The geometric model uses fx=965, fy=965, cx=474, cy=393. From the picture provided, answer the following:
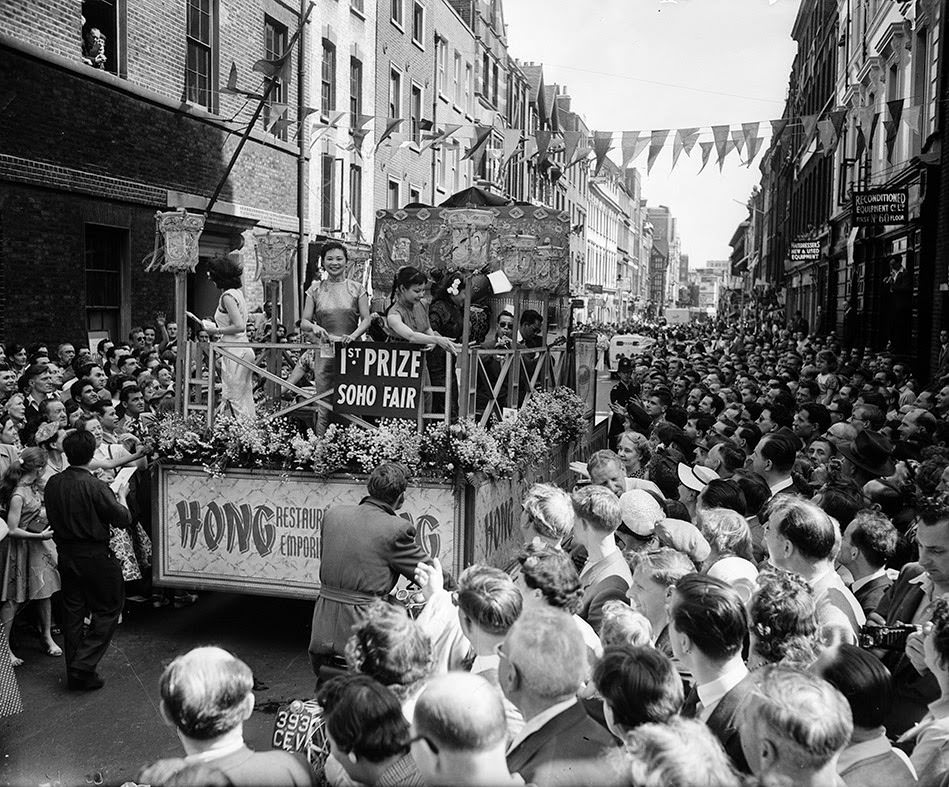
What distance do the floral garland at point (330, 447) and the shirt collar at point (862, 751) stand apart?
4.09 metres

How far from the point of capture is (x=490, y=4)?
121 ft

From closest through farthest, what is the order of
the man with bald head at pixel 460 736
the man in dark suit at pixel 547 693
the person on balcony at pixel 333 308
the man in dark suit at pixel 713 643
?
the man with bald head at pixel 460 736
the man in dark suit at pixel 547 693
the man in dark suit at pixel 713 643
the person on balcony at pixel 333 308

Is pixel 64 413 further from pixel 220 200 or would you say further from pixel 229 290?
pixel 220 200

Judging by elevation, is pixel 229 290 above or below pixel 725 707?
above

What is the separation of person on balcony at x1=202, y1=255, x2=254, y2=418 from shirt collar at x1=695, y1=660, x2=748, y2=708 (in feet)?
Answer: 18.0

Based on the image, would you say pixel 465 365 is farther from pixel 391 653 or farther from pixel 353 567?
pixel 391 653

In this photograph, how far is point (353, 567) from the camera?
5184 millimetres

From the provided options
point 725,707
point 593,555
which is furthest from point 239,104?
point 725,707

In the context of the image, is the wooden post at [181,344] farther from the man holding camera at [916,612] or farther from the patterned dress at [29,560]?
the man holding camera at [916,612]

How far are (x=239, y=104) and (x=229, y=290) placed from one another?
11.0m

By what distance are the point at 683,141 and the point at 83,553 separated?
1083 centimetres

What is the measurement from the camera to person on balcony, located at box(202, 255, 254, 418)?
26.3 feet

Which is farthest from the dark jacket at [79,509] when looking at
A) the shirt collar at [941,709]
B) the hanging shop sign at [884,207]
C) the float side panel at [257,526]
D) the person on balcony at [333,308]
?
the hanging shop sign at [884,207]

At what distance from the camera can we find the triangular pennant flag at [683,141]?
14.1m
